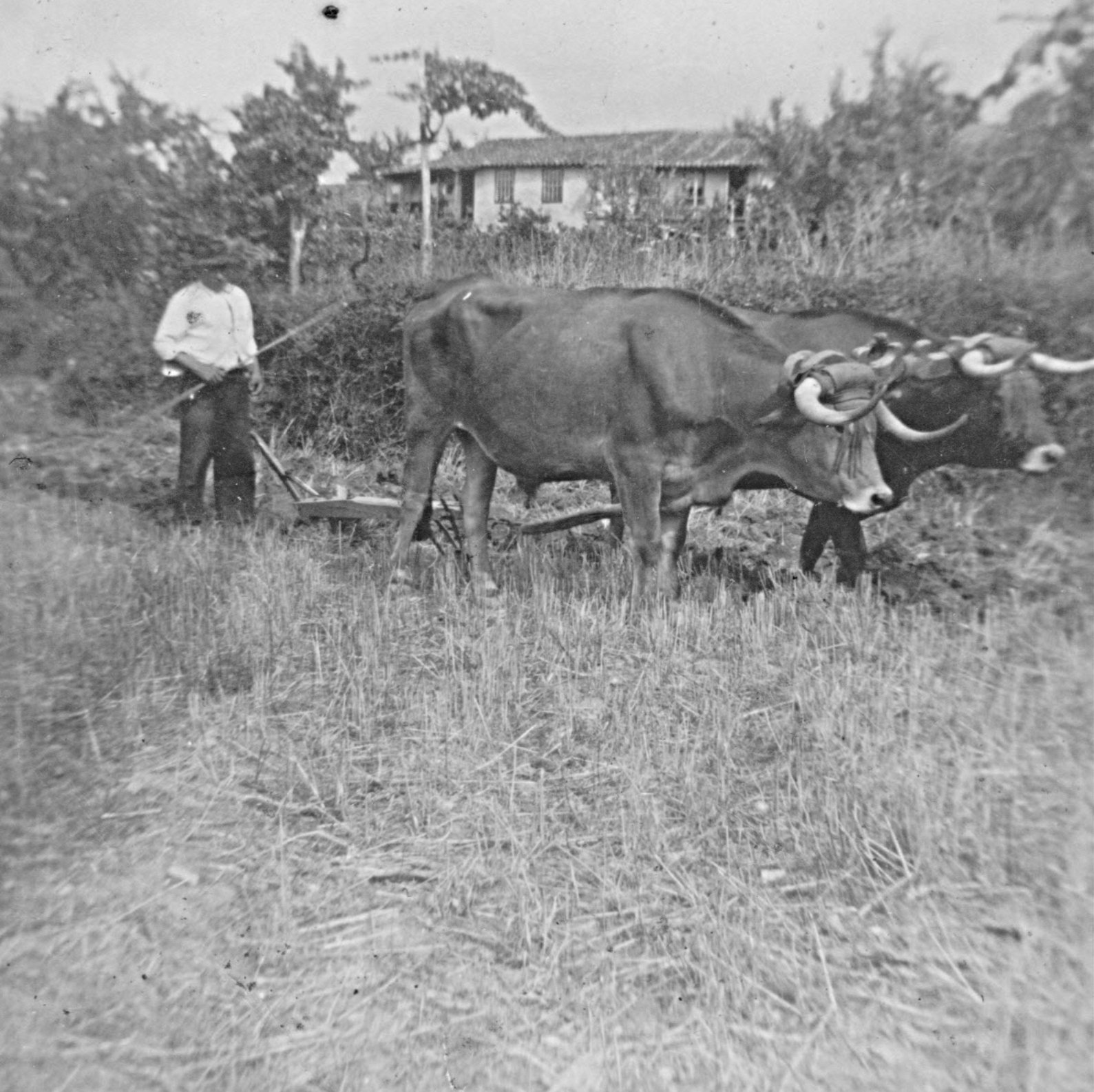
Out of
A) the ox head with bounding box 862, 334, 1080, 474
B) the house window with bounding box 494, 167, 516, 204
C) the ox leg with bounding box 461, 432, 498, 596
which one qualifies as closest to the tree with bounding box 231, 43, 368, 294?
the ox leg with bounding box 461, 432, 498, 596

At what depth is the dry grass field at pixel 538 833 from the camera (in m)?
2.71

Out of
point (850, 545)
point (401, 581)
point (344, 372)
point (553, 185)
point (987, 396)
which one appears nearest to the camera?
point (987, 396)

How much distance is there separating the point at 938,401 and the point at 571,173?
6.50m

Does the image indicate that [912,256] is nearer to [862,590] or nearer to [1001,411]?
[1001,411]

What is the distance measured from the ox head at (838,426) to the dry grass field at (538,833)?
0.57m

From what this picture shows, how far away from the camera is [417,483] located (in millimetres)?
6918

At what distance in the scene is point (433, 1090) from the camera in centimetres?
260

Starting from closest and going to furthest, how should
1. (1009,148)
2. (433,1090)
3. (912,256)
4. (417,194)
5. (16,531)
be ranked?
(433,1090), (1009,148), (16,531), (912,256), (417,194)

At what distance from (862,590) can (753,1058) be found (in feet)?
11.5

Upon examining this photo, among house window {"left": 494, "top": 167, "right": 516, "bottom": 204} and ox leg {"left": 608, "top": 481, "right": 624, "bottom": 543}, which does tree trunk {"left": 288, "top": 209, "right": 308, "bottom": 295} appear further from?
house window {"left": 494, "top": 167, "right": 516, "bottom": 204}

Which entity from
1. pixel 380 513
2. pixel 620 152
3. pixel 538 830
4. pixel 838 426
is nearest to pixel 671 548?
pixel 838 426

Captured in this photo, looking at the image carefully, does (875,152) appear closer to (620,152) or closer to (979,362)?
(979,362)

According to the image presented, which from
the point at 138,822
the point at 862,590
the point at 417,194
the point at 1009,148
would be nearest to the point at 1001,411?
the point at 862,590

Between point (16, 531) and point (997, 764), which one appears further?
point (16, 531)
